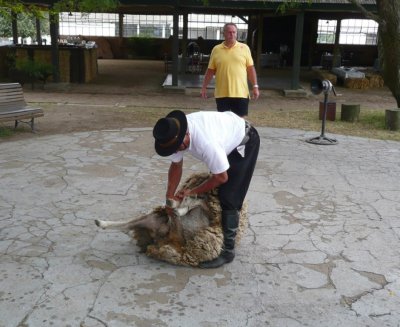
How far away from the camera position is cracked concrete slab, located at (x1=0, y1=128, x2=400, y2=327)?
298 cm

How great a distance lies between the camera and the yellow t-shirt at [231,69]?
21.8 ft

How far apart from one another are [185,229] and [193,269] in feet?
0.98

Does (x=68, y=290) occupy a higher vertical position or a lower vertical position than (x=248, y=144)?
lower

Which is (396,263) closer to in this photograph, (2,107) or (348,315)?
(348,315)

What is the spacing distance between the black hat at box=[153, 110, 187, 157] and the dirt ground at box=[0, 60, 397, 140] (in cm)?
532

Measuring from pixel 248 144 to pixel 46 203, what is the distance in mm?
2311

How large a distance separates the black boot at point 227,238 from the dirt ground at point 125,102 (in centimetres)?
521

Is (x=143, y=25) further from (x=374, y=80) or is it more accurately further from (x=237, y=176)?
(x=237, y=176)

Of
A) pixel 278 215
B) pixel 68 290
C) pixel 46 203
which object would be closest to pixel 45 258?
pixel 68 290

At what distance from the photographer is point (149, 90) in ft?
48.7

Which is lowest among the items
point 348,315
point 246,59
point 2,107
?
point 348,315

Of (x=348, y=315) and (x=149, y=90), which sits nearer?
(x=348, y=315)

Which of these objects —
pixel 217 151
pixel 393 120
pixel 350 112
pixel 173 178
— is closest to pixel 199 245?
pixel 173 178

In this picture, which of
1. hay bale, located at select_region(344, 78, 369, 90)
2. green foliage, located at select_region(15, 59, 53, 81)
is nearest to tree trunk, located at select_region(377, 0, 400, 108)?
hay bale, located at select_region(344, 78, 369, 90)
